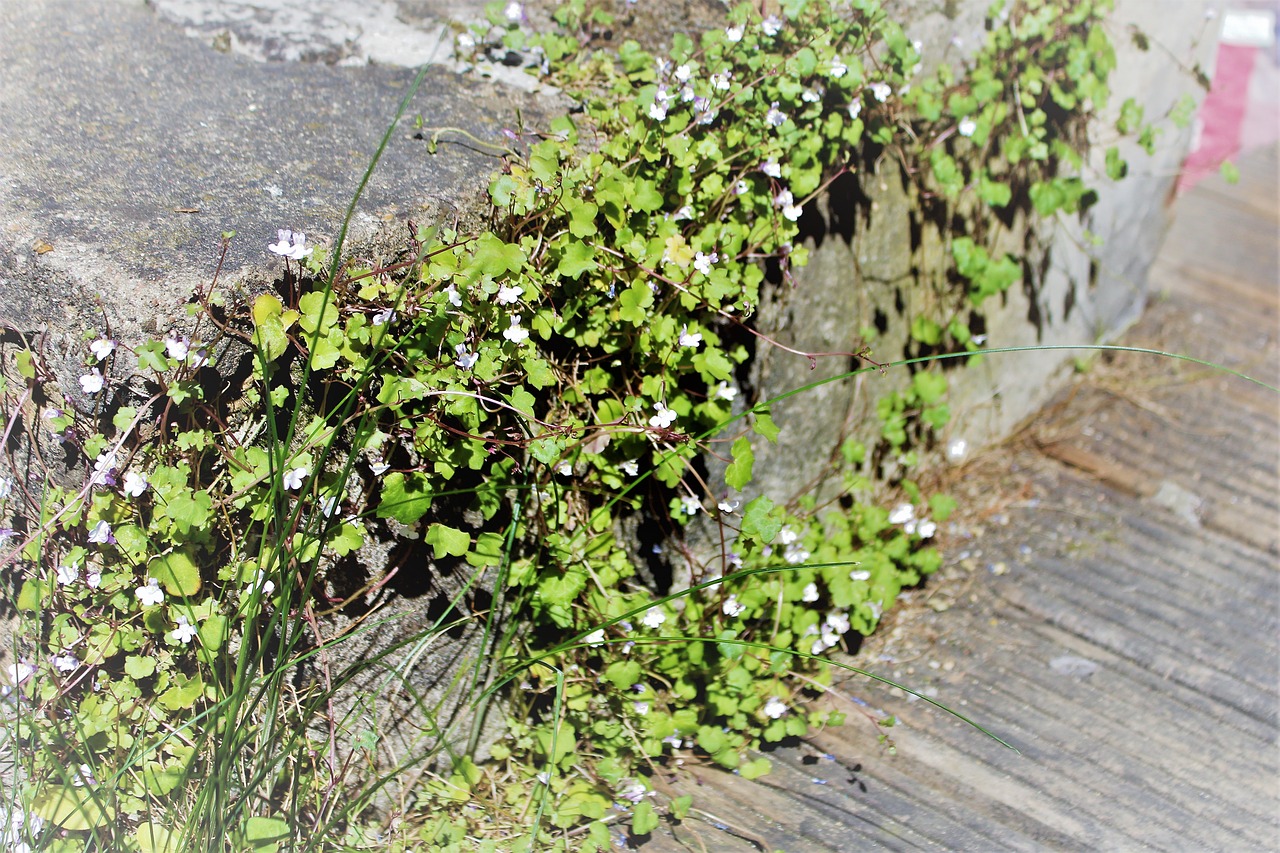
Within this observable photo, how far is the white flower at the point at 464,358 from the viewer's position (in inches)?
63.6

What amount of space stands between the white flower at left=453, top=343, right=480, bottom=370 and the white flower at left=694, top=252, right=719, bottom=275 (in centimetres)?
44

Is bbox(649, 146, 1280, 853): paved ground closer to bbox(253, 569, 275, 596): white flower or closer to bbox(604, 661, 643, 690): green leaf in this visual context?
bbox(604, 661, 643, 690): green leaf

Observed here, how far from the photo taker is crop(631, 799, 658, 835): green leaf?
1799 millimetres

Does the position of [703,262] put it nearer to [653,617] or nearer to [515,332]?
[515,332]

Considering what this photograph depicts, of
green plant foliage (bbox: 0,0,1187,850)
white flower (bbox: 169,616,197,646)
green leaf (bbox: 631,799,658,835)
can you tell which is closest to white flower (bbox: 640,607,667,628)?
green plant foliage (bbox: 0,0,1187,850)

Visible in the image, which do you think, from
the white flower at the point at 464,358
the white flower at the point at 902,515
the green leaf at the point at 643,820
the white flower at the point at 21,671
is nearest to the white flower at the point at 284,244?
the white flower at the point at 464,358

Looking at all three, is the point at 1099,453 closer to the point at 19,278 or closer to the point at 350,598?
the point at 350,598

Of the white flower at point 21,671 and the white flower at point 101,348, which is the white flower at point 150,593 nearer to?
the white flower at point 21,671

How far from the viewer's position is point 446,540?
5.46ft

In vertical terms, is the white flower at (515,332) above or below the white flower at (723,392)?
above

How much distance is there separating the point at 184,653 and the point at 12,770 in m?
0.38

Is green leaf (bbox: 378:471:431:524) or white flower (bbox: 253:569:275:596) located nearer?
white flower (bbox: 253:569:275:596)

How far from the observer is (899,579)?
242 cm

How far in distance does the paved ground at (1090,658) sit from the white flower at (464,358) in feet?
3.11
